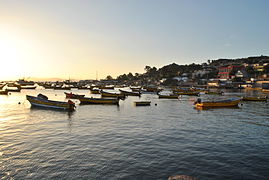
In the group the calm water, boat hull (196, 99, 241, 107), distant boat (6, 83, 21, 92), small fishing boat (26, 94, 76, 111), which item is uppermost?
distant boat (6, 83, 21, 92)

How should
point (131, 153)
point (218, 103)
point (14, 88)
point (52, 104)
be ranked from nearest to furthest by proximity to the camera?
point (131, 153) < point (52, 104) < point (218, 103) < point (14, 88)

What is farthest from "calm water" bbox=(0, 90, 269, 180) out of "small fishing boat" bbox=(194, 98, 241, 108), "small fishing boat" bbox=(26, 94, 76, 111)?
"small fishing boat" bbox=(194, 98, 241, 108)

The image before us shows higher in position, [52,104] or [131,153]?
[52,104]

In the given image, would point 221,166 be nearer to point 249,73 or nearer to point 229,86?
point 229,86

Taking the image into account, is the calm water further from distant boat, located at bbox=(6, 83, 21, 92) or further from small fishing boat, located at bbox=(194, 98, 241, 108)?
distant boat, located at bbox=(6, 83, 21, 92)

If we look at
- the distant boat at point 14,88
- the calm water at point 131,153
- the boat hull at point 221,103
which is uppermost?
the distant boat at point 14,88

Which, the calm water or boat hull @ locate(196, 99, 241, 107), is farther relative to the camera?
boat hull @ locate(196, 99, 241, 107)

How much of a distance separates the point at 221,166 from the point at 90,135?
13.1 meters

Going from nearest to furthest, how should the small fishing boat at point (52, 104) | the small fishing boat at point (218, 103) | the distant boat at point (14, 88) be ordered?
1. the small fishing boat at point (52, 104)
2. the small fishing boat at point (218, 103)
3. the distant boat at point (14, 88)

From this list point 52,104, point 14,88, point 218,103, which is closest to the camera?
point 52,104

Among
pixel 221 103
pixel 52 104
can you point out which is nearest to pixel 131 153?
pixel 52 104

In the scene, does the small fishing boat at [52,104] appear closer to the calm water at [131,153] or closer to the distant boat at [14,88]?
the calm water at [131,153]

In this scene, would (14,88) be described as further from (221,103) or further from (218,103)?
(221,103)

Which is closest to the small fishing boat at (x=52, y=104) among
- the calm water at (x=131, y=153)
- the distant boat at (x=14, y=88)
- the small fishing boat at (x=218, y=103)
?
the calm water at (x=131, y=153)
